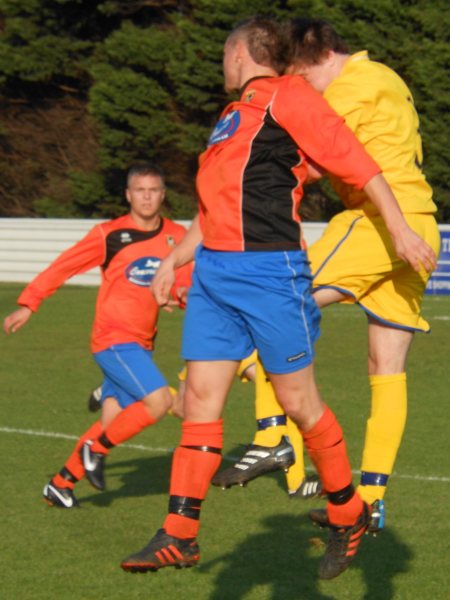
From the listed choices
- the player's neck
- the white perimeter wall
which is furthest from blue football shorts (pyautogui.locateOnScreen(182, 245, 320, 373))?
the white perimeter wall

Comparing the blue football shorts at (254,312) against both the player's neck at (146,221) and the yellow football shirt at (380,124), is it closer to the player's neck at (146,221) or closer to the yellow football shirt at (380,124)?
the yellow football shirt at (380,124)

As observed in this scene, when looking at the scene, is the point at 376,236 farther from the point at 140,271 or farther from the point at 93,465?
the point at 93,465

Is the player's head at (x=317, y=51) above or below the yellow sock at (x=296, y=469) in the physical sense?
above

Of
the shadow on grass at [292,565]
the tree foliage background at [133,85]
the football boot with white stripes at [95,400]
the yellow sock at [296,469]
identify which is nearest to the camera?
the shadow on grass at [292,565]

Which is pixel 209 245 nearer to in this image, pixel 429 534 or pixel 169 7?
pixel 429 534

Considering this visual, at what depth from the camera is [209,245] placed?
4.95 m

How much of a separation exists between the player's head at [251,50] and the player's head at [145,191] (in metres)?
3.07

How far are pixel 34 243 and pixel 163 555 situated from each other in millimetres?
20753

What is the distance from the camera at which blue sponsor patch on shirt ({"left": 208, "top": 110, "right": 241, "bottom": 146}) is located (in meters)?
4.94

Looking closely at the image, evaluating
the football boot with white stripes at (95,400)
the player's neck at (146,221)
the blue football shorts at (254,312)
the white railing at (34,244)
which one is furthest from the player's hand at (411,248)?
the white railing at (34,244)

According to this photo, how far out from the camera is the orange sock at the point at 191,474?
4762 mm

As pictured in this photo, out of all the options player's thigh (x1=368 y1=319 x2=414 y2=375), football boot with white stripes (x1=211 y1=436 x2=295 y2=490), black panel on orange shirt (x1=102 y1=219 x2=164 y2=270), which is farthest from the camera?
black panel on orange shirt (x1=102 y1=219 x2=164 y2=270)

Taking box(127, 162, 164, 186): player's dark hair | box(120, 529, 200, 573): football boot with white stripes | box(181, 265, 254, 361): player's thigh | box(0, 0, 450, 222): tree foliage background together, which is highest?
box(181, 265, 254, 361): player's thigh

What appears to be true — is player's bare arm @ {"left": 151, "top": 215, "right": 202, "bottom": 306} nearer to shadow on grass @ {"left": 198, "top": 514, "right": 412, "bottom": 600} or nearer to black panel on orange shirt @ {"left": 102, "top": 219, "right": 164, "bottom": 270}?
shadow on grass @ {"left": 198, "top": 514, "right": 412, "bottom": 600}
